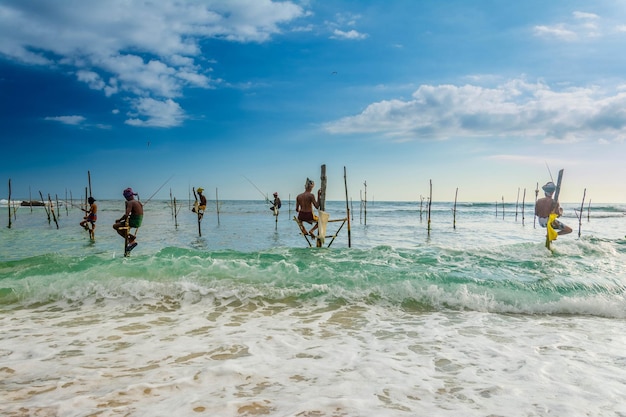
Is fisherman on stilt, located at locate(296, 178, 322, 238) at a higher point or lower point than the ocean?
higher

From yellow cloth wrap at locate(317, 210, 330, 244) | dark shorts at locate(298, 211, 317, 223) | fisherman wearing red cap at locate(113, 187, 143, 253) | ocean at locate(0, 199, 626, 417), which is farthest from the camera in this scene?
dark shorts at locate(298, 211, 317, 223)

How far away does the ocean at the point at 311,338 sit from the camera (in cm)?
346

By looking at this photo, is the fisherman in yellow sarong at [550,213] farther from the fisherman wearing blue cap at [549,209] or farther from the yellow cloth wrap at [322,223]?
the yellow cloth wrap at [322,223]

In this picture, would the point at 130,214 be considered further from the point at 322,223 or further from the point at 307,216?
the point at 322,223

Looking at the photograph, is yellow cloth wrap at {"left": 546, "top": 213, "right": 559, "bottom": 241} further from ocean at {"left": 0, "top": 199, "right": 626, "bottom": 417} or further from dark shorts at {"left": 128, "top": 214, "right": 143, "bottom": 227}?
dark shorts at {"left": 128, "top": 214, "right": 143, "bottom": 227}

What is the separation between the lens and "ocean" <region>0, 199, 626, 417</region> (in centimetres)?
346

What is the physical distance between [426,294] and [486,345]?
110 inches

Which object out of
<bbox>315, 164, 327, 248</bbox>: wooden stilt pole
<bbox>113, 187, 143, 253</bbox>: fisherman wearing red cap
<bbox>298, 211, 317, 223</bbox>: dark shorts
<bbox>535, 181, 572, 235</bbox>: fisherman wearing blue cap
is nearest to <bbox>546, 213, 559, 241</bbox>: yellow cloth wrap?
<bbox>535, 181, 572, 235</bbox>: fisherman wearing blue cap

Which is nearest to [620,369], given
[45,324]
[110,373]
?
[110,373]

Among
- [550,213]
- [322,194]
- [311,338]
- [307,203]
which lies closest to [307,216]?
[307,203]

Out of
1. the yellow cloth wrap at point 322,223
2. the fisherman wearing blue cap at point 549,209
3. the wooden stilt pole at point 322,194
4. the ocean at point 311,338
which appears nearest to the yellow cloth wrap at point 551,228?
the fisherman wearing blue cap at point 549,209

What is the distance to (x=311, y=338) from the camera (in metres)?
5.48

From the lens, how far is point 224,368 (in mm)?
4152

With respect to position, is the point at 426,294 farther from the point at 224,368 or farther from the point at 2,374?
the point at 2,374
